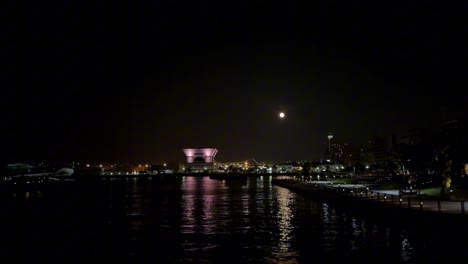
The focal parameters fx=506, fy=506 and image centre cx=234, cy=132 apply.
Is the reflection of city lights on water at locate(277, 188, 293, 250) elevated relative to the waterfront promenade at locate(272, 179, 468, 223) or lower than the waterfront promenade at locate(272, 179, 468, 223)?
lower

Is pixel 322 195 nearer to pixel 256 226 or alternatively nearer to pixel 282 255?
pixel 256 226

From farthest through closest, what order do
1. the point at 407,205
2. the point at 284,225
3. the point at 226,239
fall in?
the point at 284,225, the point at 407,205, the point at 226,239

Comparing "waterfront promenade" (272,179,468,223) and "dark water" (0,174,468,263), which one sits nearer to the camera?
"dark water" (0,174,468,263)

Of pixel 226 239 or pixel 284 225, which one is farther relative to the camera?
pixel 284 225

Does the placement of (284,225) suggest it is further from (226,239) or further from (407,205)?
(407,205)

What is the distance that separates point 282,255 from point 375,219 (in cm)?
1189

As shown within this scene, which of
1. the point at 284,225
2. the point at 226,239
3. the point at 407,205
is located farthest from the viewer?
the point at 284,225

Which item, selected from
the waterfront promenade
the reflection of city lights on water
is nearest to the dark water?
the reflection of city lights on water

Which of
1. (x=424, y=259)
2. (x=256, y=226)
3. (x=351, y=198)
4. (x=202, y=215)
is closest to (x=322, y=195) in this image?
(x=351, y=198)

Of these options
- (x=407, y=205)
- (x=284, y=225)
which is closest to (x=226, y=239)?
(x=284, y=225)

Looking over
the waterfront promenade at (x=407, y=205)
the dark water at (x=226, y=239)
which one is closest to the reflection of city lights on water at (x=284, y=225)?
the dark water at (x=226, y=239)

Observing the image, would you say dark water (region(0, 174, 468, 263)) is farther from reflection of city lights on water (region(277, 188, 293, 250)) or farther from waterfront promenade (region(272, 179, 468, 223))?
waterfront promenade (region(272, 179, 468, 223))

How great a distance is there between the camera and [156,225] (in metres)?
30.5

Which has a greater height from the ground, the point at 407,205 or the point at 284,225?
the point at 407,205
